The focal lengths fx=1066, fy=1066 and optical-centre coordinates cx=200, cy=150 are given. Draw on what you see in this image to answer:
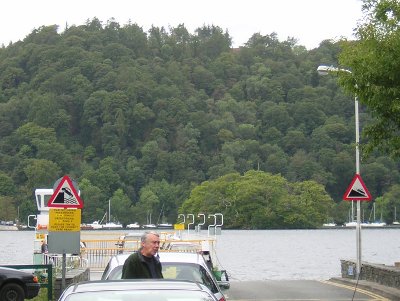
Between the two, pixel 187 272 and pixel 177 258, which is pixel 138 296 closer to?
pixel 187 272

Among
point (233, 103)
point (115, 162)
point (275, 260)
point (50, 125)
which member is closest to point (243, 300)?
point (275, 260)

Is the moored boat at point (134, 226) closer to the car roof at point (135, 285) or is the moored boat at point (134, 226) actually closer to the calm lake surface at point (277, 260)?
the calm lake surface at point (277, 260)

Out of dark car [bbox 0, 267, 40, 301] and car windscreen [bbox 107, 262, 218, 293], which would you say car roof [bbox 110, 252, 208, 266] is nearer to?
car windscreen [bbox 107, 262, 218, 293]

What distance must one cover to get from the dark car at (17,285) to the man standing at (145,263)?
945cm

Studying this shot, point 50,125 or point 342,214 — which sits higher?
point 50,125

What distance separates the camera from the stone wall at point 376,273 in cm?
2400

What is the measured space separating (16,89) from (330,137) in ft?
198

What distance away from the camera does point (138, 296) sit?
7.81 metres

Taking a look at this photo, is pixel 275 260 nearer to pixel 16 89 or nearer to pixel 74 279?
pixel 74 279

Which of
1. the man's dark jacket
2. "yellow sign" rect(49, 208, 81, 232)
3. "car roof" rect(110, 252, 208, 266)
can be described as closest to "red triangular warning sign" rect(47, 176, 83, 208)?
"yellow sign" rect(49, 208, 81, 232)

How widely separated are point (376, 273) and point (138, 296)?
18743 mm

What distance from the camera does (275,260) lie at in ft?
227

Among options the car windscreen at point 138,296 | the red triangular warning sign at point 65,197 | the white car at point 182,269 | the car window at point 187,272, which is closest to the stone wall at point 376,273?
the red triangular warning sign at point 65,197

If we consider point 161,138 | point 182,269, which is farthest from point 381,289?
point 161,138
